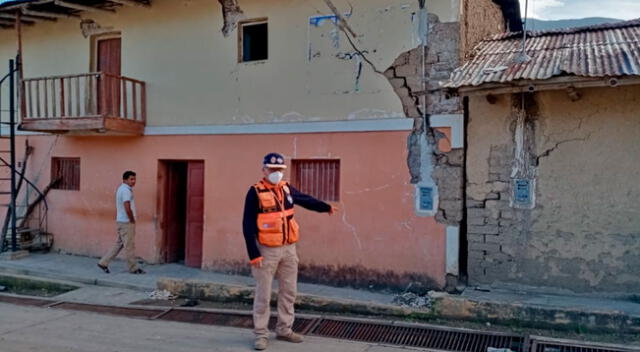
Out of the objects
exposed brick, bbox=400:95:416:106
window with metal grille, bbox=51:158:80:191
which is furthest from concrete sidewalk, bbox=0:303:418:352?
window with metal grille, bbox=51:158:80:191

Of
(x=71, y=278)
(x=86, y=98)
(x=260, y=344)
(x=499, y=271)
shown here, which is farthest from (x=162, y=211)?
(x=499, y=271)

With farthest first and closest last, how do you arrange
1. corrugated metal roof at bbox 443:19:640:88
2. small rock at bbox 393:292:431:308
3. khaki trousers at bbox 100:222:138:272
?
khaki trousers at bbox 100:222:138:272, small rock at bbox 393:292:431:308, corrugated metal roof at bbox 443:19:640:88

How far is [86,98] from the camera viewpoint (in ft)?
36.5

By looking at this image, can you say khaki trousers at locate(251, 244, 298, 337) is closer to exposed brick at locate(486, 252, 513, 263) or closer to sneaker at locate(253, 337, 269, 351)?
sneaker at locate(253, 337, 269, 351)

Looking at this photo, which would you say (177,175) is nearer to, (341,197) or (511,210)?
(341,197)

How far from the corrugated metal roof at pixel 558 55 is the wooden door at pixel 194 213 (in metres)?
5.23

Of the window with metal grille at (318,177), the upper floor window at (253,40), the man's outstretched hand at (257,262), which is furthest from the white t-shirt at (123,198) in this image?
the man's outstretched hand at (257,262)

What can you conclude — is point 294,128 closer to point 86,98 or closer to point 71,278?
point 71,278

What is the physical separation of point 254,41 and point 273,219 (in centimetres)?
509

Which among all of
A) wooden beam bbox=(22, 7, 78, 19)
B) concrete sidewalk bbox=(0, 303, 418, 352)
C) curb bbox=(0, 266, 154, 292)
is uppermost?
wooden beam bbox=(22, 7, 78, 19)

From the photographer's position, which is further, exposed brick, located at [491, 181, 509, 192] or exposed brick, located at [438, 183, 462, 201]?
exposed brick, located at [438, 183, 462, 201]

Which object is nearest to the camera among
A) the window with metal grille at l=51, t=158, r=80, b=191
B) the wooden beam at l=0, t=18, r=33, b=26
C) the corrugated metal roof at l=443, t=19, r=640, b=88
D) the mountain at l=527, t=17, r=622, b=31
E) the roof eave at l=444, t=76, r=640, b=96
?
the roof eave at l=444, t=76, r=640, b=96

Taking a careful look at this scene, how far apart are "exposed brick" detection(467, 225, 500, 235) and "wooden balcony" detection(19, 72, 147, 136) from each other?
20.9ft

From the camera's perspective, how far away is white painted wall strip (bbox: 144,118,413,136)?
841 cm
